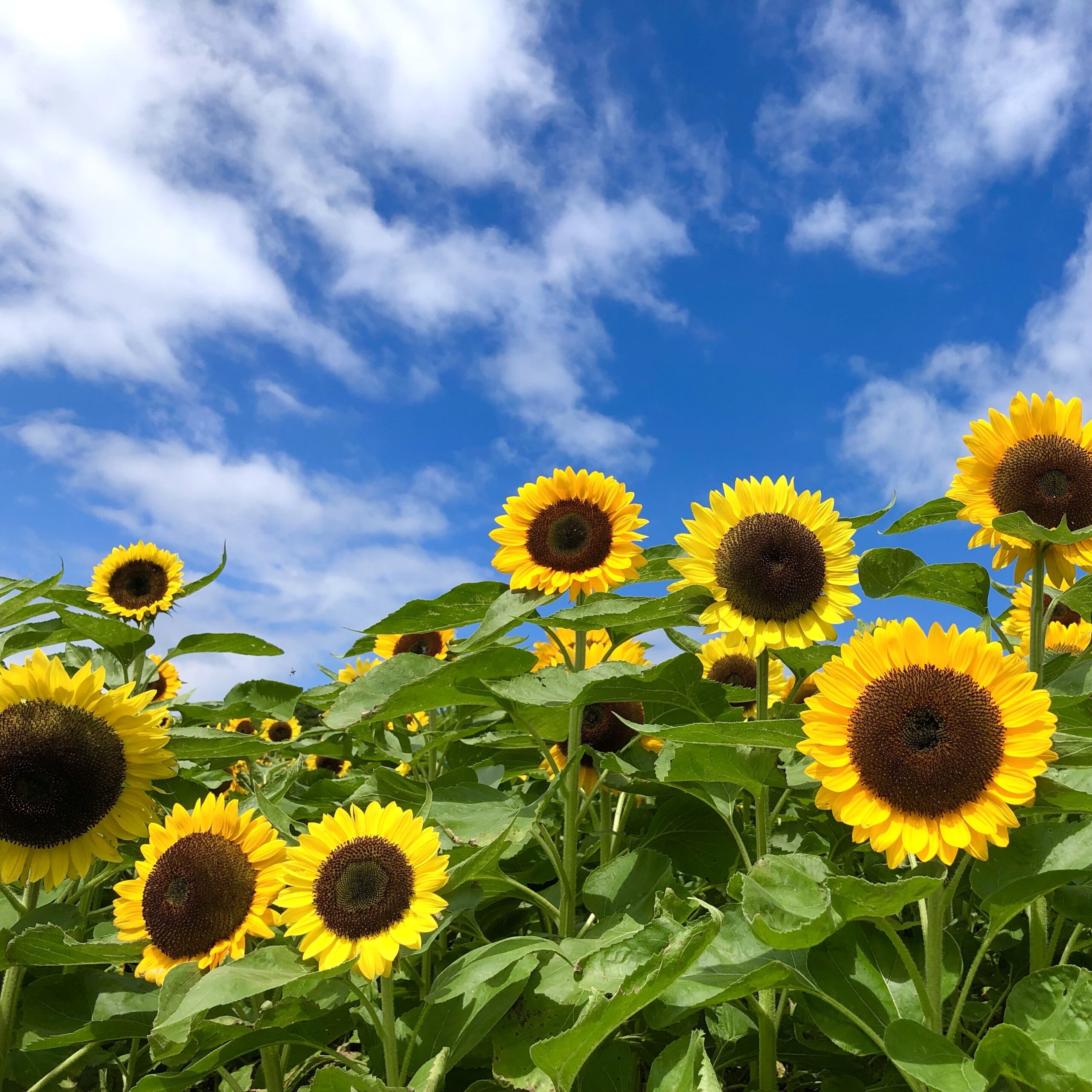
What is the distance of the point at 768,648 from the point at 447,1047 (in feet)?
4.45

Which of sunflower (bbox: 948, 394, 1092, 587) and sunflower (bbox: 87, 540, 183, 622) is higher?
sunflower (bbox: 87, 540, 183, 622)

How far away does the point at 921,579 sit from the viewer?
2607 millimetres

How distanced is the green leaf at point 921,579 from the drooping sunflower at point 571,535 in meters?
0.81

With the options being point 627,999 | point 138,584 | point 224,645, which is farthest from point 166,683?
point 627,999

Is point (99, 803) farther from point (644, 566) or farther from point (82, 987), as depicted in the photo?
point (644, 566)

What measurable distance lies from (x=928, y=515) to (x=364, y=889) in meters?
1.99

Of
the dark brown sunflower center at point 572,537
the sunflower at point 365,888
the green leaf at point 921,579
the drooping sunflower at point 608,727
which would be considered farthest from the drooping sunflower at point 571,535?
the sunflower at point 365,888

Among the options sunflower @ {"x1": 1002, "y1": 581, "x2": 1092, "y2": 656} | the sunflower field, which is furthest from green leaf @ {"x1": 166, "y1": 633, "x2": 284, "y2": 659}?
sunflower @ {"x1": 1002, "y1": 581, "x2": 1092, "y2": 656}

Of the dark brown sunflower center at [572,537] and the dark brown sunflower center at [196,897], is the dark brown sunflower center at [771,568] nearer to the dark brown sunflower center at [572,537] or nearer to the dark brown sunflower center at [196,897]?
the dark brown sunflower center at [572,537]

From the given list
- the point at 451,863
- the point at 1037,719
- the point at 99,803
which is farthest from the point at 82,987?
the point at 1037,719

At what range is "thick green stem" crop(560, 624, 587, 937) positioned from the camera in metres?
2.77

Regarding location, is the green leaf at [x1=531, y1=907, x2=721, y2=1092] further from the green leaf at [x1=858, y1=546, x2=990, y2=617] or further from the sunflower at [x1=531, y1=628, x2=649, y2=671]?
the sunflower at [x1=531, y1=628, x2=649, y2=671]

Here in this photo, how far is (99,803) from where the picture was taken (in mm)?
2852

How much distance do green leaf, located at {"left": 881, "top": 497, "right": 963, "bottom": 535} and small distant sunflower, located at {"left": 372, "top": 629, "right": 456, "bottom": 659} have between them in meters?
2.87
